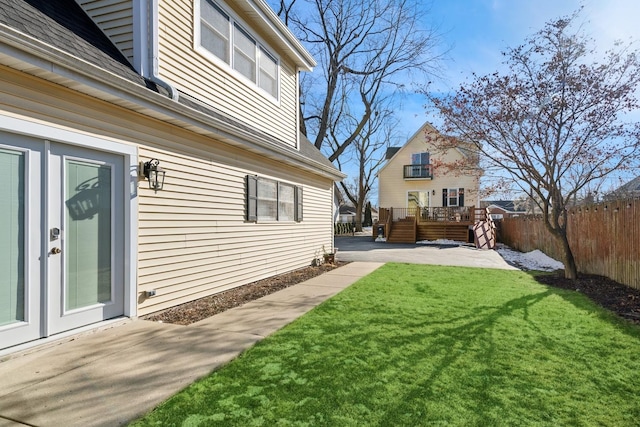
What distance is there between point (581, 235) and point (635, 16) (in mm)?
4760

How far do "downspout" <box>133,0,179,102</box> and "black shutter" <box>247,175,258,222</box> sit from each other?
234cm

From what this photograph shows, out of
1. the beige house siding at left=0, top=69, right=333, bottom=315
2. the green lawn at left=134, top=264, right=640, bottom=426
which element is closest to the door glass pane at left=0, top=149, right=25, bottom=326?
the beige house siding at left=0, top=69, right=333, bottom=315

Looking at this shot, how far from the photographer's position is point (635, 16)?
279 inches

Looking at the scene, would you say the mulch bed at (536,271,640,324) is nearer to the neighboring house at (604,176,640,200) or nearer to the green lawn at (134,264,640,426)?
the green lawn at (134,264,640,426)

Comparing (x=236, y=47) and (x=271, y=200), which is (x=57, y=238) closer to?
(x=271, y=200)

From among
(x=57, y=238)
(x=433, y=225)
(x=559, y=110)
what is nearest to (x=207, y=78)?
(x=57, y=238)

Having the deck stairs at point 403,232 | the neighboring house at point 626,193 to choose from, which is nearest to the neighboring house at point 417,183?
the deck stairs at point 403,232

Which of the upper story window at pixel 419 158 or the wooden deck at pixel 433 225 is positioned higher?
the upper story window at pixel 419 158

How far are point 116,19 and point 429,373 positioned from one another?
5803 mm

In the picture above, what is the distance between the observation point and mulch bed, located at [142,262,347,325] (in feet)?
15.4

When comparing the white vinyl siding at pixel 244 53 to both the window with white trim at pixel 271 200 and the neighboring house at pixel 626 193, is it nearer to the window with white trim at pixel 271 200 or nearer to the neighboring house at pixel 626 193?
the window with white trim at pixel 271 200

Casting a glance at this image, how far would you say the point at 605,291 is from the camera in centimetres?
643

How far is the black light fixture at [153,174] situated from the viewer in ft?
14.9

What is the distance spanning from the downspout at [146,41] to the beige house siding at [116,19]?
118 millimetres
